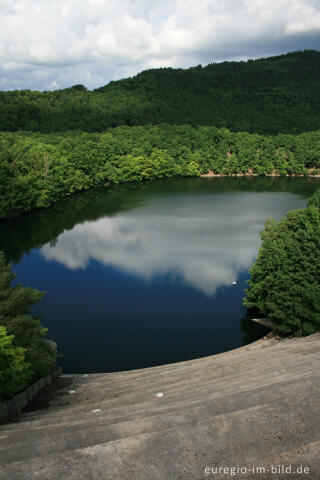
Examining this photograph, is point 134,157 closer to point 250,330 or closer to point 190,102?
point 190,102

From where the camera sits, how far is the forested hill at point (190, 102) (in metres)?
101

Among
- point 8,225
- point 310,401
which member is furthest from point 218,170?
point 310,401

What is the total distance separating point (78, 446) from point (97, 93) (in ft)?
442

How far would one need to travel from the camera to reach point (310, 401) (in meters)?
7.23

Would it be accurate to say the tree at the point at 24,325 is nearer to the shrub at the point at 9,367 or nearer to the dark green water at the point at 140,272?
the shrub at the point at 9,367

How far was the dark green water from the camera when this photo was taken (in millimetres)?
22625

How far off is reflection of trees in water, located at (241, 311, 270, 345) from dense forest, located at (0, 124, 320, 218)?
35583 mm

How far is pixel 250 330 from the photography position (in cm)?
2398

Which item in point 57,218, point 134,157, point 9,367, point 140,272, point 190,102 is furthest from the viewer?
point 190,102

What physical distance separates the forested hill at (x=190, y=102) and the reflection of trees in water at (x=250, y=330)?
83.2 m

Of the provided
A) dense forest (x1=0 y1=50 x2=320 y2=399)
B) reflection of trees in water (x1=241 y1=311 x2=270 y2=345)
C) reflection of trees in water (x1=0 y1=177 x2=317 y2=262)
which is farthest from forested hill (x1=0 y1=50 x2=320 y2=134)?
reflection of trees in water (x1=241 y1=311 x2=270 y2=345)

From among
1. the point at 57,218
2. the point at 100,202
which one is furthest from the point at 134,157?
the point at 57,218

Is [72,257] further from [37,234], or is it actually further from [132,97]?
[132,97]

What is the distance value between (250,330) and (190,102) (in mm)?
119213
